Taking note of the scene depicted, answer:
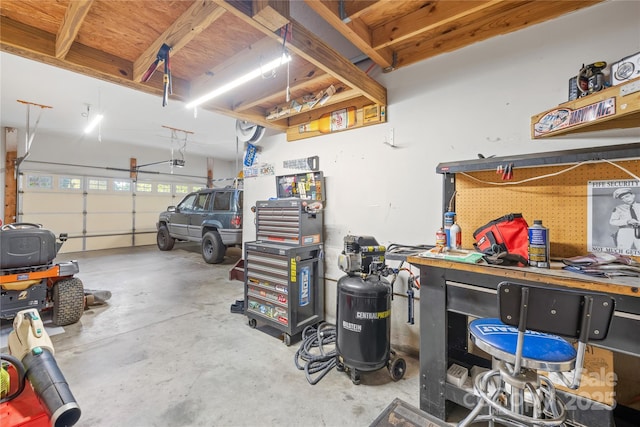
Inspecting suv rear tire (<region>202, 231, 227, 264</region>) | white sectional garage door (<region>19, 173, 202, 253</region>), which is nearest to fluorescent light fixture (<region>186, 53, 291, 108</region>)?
suv rear tire (<region>202, 231, 227, 264</region>)

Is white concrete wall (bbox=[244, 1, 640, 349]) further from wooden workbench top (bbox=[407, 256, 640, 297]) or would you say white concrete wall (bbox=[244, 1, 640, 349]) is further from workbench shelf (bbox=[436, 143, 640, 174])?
wooden workbench top (bbox=[407, 256, 640, 297])

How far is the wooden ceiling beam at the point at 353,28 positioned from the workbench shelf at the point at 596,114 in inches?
53.2

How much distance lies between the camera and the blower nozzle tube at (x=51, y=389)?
792 mm

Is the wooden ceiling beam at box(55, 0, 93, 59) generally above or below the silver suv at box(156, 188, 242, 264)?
above

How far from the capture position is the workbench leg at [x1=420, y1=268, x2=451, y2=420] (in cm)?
170

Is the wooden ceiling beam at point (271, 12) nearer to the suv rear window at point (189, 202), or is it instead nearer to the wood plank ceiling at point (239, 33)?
the wood plank ceiling at point (239, 33)

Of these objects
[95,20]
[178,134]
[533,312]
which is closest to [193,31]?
[95,20]

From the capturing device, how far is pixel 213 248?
6375mm

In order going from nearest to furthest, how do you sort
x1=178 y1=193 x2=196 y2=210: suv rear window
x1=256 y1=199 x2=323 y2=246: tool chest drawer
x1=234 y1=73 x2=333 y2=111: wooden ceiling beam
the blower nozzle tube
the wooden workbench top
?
the blower nozzle tube, the wooden workbench top, x1=234 y1=73 x2=333 y2=111: wooden ceiling beam, x1=256 y1=199 x2=323 y2=246: tool chest drawer, x1=178 y1=193 x2=196 y2=210: suv rear window

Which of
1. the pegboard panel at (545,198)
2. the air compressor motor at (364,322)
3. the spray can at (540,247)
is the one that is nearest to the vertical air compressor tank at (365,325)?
the air compressor motor at (364,322)

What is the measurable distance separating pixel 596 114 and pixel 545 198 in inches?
23.8

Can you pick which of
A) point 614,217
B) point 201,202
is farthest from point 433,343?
point 201,202

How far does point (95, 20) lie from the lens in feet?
6.32

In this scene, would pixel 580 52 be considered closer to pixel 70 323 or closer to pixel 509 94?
pixel 509 94
